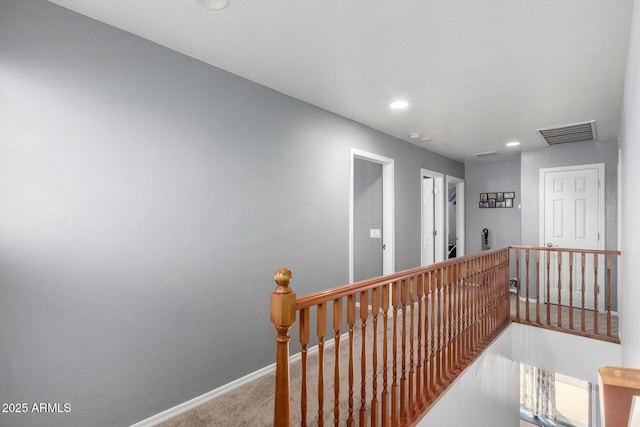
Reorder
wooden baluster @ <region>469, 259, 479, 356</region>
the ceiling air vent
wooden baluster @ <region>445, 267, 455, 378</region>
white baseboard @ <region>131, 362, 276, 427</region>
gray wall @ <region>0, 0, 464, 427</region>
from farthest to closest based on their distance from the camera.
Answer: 1. the ceiling air vent
2. wooden baluster @ <region>469, 259, 479, 356</region>
3. wooden baluster @ <region>445, 267, 455, 378</region>
4. white baseboard @ <region>131, 362, 276, 427</region>
5. gray wall @ <region>0, 0, 464, 427</region>

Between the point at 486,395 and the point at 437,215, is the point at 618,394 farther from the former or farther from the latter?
the point at 437,215

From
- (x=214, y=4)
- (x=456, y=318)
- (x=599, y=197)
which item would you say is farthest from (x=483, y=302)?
(x=214, y=4)

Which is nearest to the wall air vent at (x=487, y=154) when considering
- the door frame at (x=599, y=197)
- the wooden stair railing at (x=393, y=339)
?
the door frame at (x=599, y=197)

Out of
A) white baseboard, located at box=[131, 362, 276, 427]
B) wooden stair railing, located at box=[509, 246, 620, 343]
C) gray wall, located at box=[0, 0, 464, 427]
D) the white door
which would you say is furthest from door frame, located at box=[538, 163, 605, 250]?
white baseboard, located at box=[131, 362, 276, 427]

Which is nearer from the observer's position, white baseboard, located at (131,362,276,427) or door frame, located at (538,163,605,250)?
white baseboard, located at (131,362,276,427)

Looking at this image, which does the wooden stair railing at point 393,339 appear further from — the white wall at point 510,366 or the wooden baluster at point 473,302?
the white wall at point 510,366

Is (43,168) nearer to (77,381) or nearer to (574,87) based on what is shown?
(77,381)

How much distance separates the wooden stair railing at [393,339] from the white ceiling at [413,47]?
4.92 feet

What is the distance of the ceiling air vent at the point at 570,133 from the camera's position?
12.4 ft

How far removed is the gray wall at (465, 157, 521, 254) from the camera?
18.6 feet

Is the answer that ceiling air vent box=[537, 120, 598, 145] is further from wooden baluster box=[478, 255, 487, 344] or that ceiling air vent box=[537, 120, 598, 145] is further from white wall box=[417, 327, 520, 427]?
white wall box=[417, 327, 520, 427]

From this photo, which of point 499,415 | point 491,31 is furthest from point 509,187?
point 491,31

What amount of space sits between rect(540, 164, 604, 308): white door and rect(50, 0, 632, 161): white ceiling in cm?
148

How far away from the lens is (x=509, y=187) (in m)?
5.73
